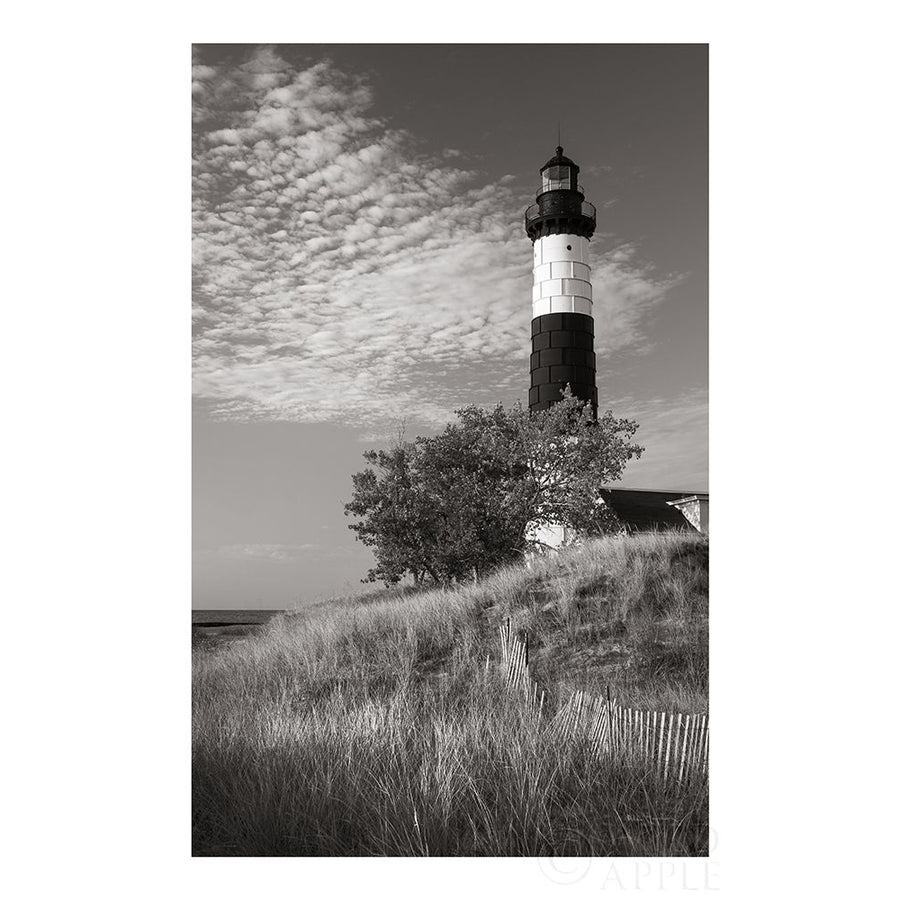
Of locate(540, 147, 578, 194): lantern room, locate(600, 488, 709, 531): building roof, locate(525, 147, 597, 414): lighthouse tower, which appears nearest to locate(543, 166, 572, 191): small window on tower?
locate(540, 147, 578, 194): lantern room

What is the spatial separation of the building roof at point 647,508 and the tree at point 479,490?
151 centimetres

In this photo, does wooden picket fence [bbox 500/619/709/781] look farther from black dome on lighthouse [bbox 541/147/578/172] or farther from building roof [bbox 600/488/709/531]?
building roof [bbox 600/488/709/531]

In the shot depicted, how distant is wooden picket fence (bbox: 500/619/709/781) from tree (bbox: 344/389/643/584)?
22.2ft

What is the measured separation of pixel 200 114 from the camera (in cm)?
438

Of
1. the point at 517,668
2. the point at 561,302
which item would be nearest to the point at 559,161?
the point at 561,302

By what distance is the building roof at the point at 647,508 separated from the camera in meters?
13.9

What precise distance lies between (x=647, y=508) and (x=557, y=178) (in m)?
7.18

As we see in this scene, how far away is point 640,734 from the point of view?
390 centimetres

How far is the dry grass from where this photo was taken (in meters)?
3.44
